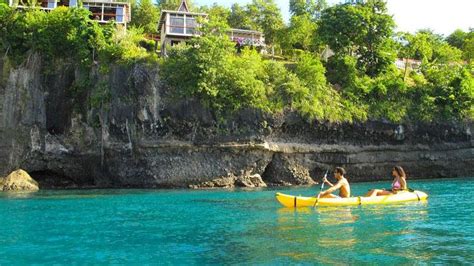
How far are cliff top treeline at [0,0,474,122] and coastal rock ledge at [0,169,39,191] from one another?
7285 millimetres

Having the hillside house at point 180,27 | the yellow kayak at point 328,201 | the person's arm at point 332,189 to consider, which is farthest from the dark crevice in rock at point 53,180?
the person's arm at point 332,189

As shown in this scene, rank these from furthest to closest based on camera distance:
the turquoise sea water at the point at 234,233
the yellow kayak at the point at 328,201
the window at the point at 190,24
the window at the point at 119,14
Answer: the window at the point at 119,14, the window at the point at 190,24, the yellow kayak at the point at 328,201, the turquoise sea water at the point at 234,233

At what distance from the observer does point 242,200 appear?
2320cm

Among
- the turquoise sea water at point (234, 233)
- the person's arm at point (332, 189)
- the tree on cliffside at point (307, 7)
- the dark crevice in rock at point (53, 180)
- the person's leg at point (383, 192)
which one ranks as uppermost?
the tree on cliffside at point (307, 7)

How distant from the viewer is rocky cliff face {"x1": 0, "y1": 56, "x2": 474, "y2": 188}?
32.9 meters

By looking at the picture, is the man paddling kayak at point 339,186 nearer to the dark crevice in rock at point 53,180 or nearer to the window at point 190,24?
the dark crevice in rock at point 53,180

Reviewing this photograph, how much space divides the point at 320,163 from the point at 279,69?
7.81 meters

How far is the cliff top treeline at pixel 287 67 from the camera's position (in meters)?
33.3

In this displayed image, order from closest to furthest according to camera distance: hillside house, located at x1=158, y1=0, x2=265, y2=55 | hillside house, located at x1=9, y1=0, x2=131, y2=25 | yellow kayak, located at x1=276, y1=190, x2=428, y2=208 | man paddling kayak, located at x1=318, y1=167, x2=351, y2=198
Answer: yellow kayak, located at x1=276, y1=190, x2=428, y2=208 → man paddling kayak, located at x1=318, y1=167, x2=351, y2=198 → hillside house, located at x1=158, y1=0, x2=265, y2=55 → hillside house, located at x1=9, y1=0, x2=131, y2=25

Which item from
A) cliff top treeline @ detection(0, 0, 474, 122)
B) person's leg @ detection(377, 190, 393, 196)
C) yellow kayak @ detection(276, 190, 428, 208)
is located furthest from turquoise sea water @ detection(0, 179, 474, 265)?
cliff top treeline @ detection(0, 0, 474, 122)

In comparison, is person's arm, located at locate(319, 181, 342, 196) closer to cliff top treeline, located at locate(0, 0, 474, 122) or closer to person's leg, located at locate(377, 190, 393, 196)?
person's leg, located at locate(377, 190, 393, 196)

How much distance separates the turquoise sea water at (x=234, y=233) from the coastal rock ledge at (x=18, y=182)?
34.0 feet

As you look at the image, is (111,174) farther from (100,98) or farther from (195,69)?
(195,69)

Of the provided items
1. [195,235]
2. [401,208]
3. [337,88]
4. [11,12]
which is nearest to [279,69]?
[337,88]
